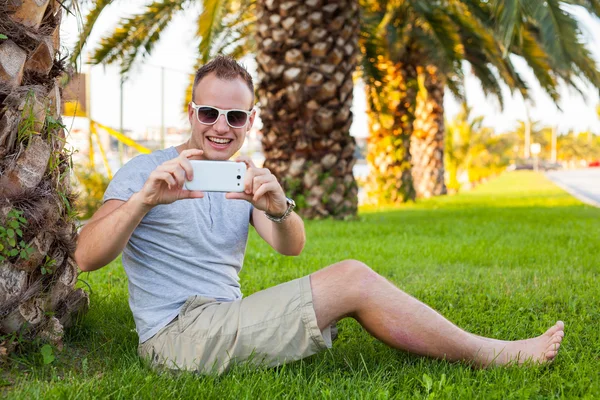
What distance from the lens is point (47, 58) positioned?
2736 mm

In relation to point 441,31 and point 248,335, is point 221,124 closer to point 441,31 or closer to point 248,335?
point 248,335

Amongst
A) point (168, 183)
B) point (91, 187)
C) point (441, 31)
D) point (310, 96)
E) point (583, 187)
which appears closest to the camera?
point (168, 183)

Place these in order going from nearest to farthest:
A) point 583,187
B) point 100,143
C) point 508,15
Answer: point 508,15
point 100,143
point 583,187

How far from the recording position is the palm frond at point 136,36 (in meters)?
9.34

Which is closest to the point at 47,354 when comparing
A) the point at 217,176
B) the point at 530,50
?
the point at 217,176

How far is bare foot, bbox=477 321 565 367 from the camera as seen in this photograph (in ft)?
9.07

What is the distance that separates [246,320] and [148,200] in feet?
2.03

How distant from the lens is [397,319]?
271cm

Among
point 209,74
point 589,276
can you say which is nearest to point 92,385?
point 209,74

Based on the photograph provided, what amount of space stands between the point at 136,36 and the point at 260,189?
7774 mm

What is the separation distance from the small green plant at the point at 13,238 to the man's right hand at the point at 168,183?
505 mm

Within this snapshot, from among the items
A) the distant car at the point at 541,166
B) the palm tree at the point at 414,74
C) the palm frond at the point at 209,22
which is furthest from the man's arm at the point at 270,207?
the distant car at the point at 541,166

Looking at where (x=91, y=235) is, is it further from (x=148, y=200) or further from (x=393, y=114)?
(x=393, y=114)

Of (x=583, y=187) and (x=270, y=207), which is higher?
(x=270, y=207)
